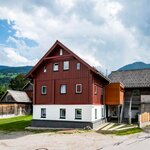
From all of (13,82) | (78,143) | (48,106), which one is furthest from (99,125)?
(13,82)

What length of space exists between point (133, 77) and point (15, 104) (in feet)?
81.5

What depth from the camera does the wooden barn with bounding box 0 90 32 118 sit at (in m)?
50.0

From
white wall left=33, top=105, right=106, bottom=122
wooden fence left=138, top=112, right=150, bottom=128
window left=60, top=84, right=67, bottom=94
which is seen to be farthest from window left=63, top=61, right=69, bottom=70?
wooden fence left=138, top=112, right=150, bottom=128

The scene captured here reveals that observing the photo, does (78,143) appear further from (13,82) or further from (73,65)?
(13,82)

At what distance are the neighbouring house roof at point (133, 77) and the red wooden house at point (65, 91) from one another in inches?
228

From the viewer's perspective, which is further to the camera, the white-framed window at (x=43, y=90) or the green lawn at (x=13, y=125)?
the white-framed window at (x=43, y=90)

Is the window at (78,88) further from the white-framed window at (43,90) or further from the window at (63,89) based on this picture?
the white-framed window at (43,90)

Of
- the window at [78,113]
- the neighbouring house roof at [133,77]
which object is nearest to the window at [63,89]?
the window at [78,113]

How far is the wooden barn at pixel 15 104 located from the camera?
4997cm

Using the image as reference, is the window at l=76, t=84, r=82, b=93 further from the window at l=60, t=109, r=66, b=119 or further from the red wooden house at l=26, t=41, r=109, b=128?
the window at l=60, t=109, r=66, b=119

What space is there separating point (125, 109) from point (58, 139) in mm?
17912

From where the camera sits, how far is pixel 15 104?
52.6m

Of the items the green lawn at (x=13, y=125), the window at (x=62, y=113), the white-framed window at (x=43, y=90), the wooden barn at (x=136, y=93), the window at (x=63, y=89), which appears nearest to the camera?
the green lawn at (x=13, y=125)

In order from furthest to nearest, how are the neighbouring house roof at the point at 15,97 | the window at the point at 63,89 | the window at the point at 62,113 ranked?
1. the neighbouring house roof at the point at 15,97
2. the window at the point at 63,89
3. the window at the point at 62,113
